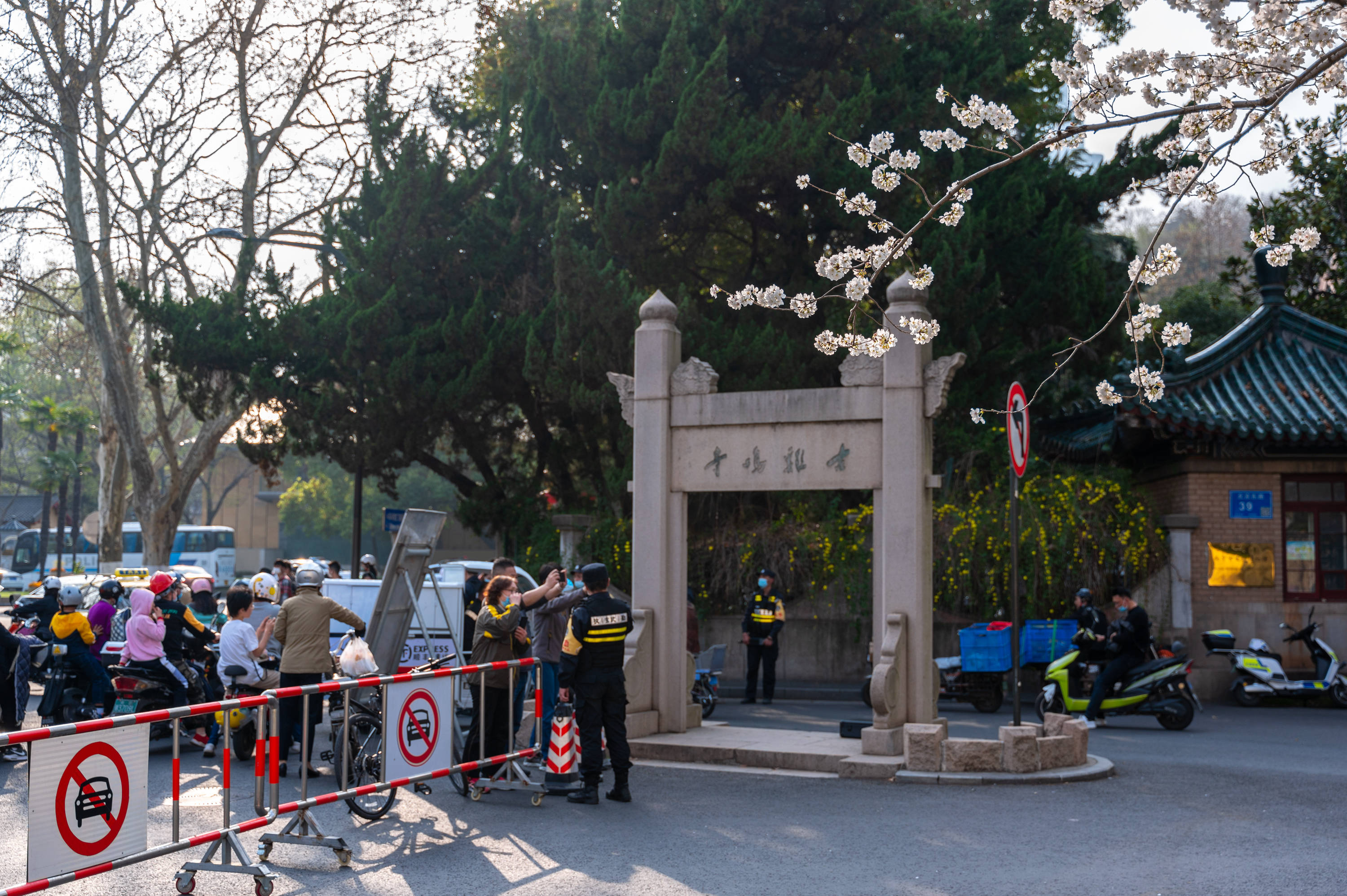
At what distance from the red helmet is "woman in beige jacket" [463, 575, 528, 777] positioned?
454cm

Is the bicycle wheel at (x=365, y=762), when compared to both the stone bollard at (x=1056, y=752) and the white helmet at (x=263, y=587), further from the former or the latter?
the stone bollard at (x=1056, y=752)

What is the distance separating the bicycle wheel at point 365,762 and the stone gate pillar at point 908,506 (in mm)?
4924

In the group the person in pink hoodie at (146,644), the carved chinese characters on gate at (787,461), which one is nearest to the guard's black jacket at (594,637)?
the carved chinese characters on gate at (787,461)

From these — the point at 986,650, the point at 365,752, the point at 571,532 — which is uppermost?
the point at 571,532

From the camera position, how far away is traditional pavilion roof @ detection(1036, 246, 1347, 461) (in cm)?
1781

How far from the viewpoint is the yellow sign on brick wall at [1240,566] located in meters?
18.6

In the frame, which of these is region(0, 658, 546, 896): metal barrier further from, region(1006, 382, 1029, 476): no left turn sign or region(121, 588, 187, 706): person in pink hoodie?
region(1006, 382, 1029, 476): no left turn sign

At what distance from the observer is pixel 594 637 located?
941cm

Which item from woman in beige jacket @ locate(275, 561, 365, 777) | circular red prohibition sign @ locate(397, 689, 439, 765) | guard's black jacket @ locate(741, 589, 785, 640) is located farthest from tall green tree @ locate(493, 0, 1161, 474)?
circular red prohibition sign @ locate(397, 689, 439, 765)

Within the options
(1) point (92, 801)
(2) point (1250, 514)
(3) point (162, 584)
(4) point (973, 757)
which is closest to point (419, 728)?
(1) point (92, 801)

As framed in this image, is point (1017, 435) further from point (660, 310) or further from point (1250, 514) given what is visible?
point (1250, 514)

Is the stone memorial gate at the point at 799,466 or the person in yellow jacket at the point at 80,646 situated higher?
the stone memorial gate at the point at 799,466

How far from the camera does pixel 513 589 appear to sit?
35.2 feet

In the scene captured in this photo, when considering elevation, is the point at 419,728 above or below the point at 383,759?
above
